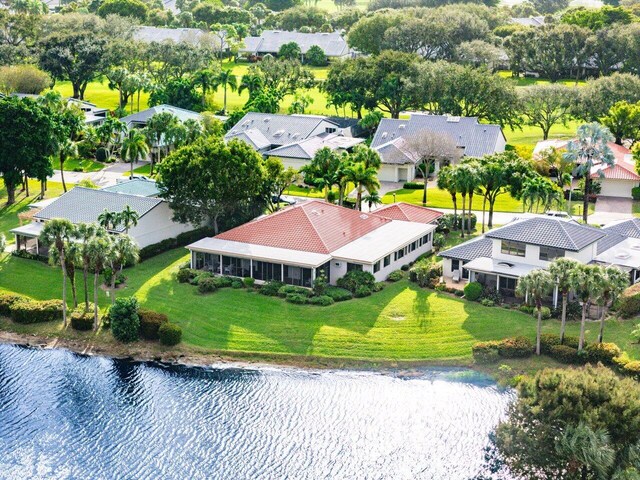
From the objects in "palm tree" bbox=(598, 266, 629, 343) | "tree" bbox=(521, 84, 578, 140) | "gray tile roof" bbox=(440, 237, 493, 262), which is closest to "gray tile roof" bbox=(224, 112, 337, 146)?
"tree" bbox=(521, 84, 578, 140)

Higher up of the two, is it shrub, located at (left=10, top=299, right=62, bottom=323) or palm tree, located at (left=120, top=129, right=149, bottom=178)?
palm tree, located at (left=120, top=129, right=149, bottom=178)

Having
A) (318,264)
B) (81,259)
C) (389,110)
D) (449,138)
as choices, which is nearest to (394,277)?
(318,264)

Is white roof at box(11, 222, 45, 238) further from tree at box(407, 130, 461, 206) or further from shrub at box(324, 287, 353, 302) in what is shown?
tree at box(407, 130, 461, 206)

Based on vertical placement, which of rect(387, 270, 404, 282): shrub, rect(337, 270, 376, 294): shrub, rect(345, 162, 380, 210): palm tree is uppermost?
rect(345, 162, 380, 210): palm tree

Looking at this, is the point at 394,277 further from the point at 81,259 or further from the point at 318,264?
the point at 81,259

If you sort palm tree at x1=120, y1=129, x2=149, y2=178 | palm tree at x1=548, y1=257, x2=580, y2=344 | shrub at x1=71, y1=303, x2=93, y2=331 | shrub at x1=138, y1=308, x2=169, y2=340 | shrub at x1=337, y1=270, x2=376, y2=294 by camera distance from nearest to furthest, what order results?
palm tree at x1=548, y1=257, x2=580, y2=344 → shrub at x1=138, y1=308, x2=169, y2=340 → shrub at x1=71, y1=303, x2=93, y2=331 → shrub at x1=337, y1=270, x2=376, y2=294 → palm tree at x1=120, y1=129, x2=149, y2=178

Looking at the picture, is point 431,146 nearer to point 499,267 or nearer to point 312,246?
point 312,246
